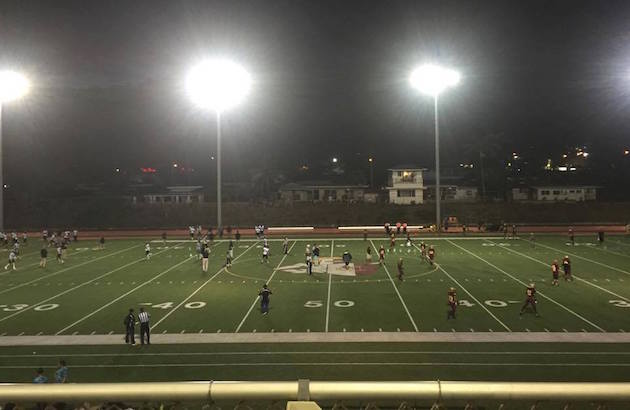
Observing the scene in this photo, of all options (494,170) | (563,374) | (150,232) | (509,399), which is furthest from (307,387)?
(494,170)

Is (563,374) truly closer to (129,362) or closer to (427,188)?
(129,362)

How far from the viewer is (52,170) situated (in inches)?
3083

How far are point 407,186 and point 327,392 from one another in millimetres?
66097

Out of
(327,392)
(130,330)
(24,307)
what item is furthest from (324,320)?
(327,392)

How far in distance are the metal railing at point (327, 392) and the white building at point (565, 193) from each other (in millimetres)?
73225

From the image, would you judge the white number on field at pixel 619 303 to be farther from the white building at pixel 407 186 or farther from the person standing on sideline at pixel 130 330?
the white building at pixel 407 186

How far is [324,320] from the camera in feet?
58.2

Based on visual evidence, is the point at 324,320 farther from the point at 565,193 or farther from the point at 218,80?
the point at 565,193

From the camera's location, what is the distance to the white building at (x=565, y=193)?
68750 mm

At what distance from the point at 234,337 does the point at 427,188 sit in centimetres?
5975

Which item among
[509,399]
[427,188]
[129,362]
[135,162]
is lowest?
[129,362]

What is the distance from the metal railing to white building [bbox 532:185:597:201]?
7322 cm

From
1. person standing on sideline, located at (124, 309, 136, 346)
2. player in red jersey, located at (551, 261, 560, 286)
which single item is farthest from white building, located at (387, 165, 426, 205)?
person standing on sideline, located at (124, 309, 136, 346)

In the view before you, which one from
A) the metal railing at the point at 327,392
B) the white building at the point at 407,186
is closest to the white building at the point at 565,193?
the white building at the point at 407,186
